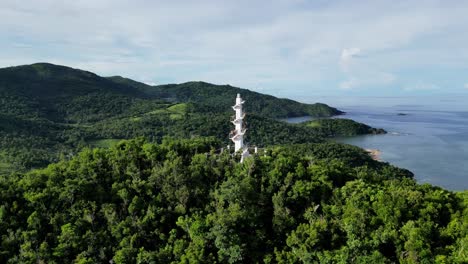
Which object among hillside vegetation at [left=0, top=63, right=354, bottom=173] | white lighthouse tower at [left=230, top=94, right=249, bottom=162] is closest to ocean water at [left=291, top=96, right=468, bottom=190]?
hillside vegetation at [left=0, top=63, right=354, bottom=173]

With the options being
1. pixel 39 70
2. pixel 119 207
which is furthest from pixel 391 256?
pixel 39 70

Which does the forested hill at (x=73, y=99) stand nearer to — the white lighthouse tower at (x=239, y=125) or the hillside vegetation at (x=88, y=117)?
the hillside vegetation at (x=88, y=117)

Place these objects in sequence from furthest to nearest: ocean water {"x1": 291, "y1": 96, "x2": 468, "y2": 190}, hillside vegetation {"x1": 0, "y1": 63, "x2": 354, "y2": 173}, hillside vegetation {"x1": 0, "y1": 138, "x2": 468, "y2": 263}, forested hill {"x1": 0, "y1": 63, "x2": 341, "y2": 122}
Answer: forested hill {"x1": 0, "y1": 63, "x2": 341, "y2": 122} < hillside vegetation {"x1": 0, "y1": 63, "x2": 354, "y2": 173} < ocean water {"x1": 291, "y1": 96, "x2": 468, "y2": 190} < hillside vegetation {"x1": 0, "y1": 138, "x2": 468, "y2": 263}

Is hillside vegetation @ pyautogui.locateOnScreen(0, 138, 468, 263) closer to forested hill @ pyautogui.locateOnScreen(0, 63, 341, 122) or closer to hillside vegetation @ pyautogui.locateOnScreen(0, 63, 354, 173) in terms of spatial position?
hillside vegetation @ pyautogui.locateOnScreen(0, 63, 354, 173)

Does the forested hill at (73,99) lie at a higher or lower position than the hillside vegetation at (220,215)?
higher

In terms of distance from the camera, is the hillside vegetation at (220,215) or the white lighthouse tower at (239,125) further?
the white lighthouse tower at (239,125)

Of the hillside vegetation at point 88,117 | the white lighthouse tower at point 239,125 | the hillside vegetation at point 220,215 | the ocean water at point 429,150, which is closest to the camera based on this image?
the hillside vegetation at point 220,215

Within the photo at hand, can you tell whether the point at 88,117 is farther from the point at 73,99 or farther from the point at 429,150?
the point at 429,150

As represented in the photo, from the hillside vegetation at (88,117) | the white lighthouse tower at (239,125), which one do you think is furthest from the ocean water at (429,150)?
the white lighthouse tower at (239,125)

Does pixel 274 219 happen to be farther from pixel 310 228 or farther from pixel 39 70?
pixel 39 70
